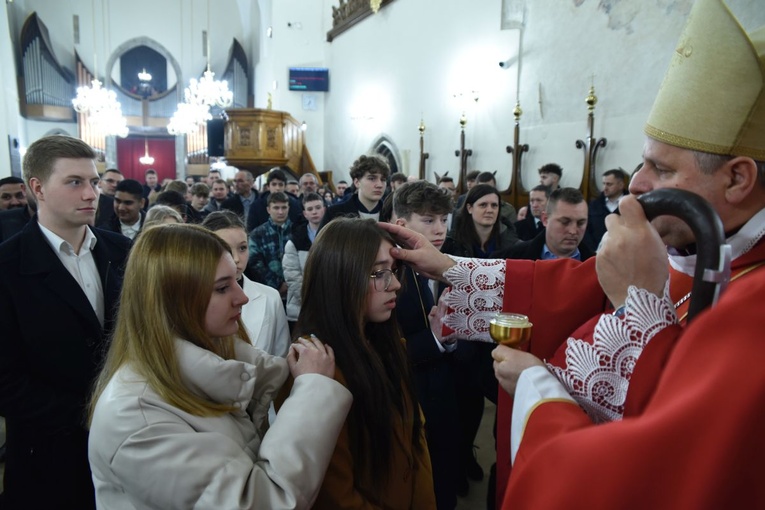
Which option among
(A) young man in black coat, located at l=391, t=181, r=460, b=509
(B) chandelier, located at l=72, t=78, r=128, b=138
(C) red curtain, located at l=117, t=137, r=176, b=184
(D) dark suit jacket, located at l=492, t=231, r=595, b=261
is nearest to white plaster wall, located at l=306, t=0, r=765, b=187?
(D) dark suit jacket, located at l=492, t=231, r=595, b=261

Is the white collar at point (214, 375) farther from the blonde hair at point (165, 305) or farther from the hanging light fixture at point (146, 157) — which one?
the hanging light fixture at point (146, 157)

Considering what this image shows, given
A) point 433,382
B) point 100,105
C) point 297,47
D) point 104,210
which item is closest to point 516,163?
point 104,210

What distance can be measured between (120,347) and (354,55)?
510 inches

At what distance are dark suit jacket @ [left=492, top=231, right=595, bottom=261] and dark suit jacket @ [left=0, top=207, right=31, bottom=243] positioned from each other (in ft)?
11.0

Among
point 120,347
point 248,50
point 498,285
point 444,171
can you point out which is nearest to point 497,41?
point 444,171

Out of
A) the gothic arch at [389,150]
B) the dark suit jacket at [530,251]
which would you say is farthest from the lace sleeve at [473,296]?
the gothic arch at [389,150]

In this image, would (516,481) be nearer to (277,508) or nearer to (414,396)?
(277,508)

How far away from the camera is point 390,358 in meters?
1.69

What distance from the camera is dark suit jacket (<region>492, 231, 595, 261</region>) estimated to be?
3176mm

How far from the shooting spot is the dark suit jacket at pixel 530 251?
3.18 m

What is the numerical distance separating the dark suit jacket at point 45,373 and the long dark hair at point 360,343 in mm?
944

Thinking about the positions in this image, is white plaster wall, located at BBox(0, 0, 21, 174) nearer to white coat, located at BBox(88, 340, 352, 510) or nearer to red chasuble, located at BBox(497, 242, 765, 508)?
white coat, located at BBox(88, 340, 352, 510)

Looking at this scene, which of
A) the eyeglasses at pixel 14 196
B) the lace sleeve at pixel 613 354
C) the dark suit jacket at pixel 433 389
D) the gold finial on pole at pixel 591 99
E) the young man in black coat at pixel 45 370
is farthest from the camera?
the gold finial on pole at pixel 591 99

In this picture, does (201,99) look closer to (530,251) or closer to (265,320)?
(530,251)
